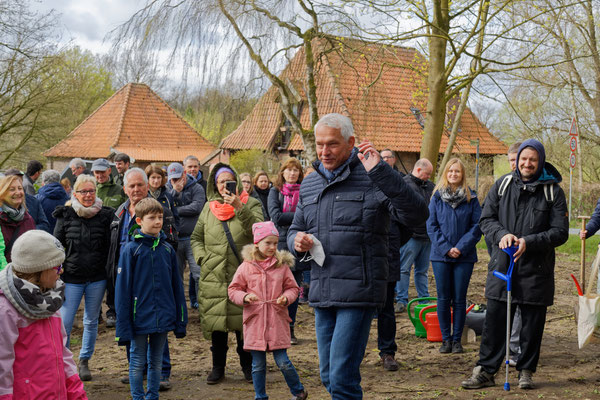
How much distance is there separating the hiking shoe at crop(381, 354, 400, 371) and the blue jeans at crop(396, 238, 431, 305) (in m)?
3.16

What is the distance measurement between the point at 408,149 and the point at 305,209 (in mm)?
28153

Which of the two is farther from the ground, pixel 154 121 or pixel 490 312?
pixel 154 121

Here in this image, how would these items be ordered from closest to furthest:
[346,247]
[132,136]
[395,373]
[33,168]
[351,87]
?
[346,247], [395,373], [33,168], [351,87], [132,136]

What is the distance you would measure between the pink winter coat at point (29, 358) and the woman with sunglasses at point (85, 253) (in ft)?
9.91

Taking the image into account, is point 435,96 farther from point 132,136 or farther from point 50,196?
point 132,136

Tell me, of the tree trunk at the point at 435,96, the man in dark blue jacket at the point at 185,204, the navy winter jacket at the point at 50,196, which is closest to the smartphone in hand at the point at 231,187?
the man in dark blue jacket at the point at 185,204

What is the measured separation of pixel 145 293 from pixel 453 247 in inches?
139

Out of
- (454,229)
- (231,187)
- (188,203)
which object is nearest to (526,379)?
(454,229)

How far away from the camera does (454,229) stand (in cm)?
750

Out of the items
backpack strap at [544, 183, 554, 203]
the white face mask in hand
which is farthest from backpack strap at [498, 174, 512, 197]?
the white face mask in hand

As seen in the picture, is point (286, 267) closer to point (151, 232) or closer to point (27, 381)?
point (151, 232)

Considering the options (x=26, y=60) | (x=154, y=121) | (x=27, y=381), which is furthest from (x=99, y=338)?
(x=154, y=121)

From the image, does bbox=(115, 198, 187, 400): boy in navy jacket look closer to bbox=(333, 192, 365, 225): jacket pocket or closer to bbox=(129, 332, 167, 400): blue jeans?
bbox=(129, 332, 167, 400): blue jeans

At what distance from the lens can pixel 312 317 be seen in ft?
31.3
